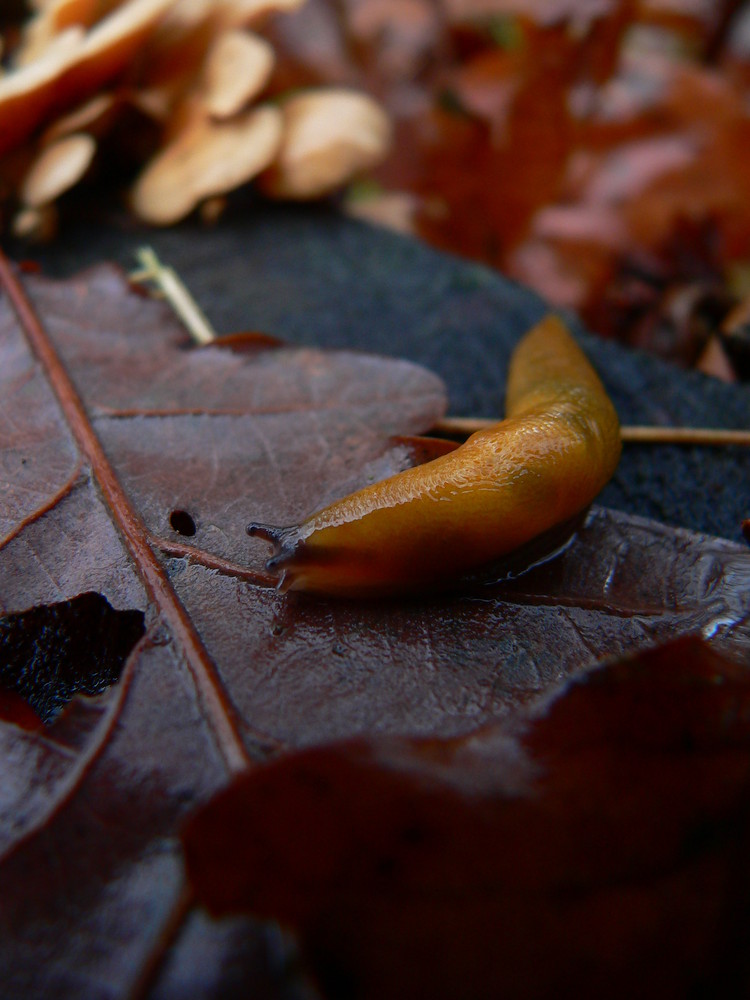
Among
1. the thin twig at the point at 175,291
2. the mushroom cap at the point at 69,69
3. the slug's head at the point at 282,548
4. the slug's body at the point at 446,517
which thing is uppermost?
the mushroom cap at the point at 69,69

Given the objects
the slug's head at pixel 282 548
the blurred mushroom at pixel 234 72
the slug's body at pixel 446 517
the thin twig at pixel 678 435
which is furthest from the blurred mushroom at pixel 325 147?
the slug's head at pixel 282 548

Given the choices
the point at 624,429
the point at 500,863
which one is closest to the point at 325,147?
the point at 624,429

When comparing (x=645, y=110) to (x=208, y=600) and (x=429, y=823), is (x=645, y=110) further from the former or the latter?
(x=429, y=823)

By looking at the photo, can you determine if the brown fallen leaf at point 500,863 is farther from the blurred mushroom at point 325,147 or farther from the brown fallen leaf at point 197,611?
the blurred mushroom at point 325,147

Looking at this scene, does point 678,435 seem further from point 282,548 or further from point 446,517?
point 282,548

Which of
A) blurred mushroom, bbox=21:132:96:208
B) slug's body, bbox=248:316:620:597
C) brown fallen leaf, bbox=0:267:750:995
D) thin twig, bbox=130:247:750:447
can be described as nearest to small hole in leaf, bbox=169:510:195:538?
brown fallen leaf, bbox=0:267:750:995

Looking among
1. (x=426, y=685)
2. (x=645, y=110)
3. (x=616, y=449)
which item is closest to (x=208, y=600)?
(x=426, y=685)

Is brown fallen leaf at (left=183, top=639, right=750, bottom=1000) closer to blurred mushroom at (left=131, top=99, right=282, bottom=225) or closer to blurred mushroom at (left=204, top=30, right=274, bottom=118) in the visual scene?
blurred mushroom at (left=131, top=99, right=282, bottom=225)
